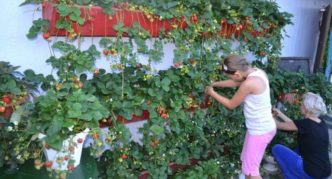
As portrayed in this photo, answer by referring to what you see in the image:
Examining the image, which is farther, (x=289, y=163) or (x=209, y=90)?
(x=289, y=163)

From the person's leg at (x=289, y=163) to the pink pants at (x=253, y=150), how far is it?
52 cm

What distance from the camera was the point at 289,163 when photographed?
3.53 metres

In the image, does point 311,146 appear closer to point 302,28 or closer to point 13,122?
point 13,122

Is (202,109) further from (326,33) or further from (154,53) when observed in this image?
(326,33)

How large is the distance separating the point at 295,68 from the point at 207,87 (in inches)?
109

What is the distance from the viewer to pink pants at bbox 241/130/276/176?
3.09 m

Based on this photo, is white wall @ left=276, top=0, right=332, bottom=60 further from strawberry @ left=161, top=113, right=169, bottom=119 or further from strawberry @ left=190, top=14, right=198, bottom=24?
strawberry @ left=161, top=113, right=169, bottom=119

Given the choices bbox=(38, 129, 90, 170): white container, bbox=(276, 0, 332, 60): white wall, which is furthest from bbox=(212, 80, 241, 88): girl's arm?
bbox=(276, 0, 332, 60): white wall

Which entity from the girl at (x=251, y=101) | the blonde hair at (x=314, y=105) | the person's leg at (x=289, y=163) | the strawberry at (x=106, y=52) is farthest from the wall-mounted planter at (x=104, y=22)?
the person's leg at (x=289, y=163)

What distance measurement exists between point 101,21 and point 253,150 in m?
1.72

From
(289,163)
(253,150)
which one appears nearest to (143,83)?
(253,150)

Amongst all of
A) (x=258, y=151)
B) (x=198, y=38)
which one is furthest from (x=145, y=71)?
(x=258, y=151)

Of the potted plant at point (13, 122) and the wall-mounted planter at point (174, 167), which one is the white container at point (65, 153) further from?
the wall-mounted planter at point (174, 167)

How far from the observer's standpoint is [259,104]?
116 inches
